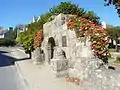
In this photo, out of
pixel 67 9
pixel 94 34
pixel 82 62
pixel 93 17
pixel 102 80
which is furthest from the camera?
pixel 93 17

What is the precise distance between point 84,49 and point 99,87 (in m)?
5.37

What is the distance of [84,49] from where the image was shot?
12.0 m

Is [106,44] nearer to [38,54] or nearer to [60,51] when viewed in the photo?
[60,51]

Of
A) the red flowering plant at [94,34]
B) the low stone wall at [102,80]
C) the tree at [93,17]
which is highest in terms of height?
the tree at [93,17]

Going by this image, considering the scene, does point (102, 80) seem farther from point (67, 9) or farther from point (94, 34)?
point (67, 9)

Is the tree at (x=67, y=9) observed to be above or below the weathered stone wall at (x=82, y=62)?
above

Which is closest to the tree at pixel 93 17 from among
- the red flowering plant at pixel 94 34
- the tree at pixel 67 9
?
the tree at pixel 67 9

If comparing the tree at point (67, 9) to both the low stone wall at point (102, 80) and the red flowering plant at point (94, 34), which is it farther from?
the low stone wall at point (102, 80)

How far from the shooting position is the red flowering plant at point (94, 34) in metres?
11.4

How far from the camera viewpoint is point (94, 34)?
11648 mm

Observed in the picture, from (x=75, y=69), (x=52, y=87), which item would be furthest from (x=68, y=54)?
(x=52, y=87)

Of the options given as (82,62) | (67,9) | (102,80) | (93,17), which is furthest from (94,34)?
(93,17)

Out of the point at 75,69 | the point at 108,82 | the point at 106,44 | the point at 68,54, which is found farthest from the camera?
the point at 68,54

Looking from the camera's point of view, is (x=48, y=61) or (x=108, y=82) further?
(x=48, y=61)
